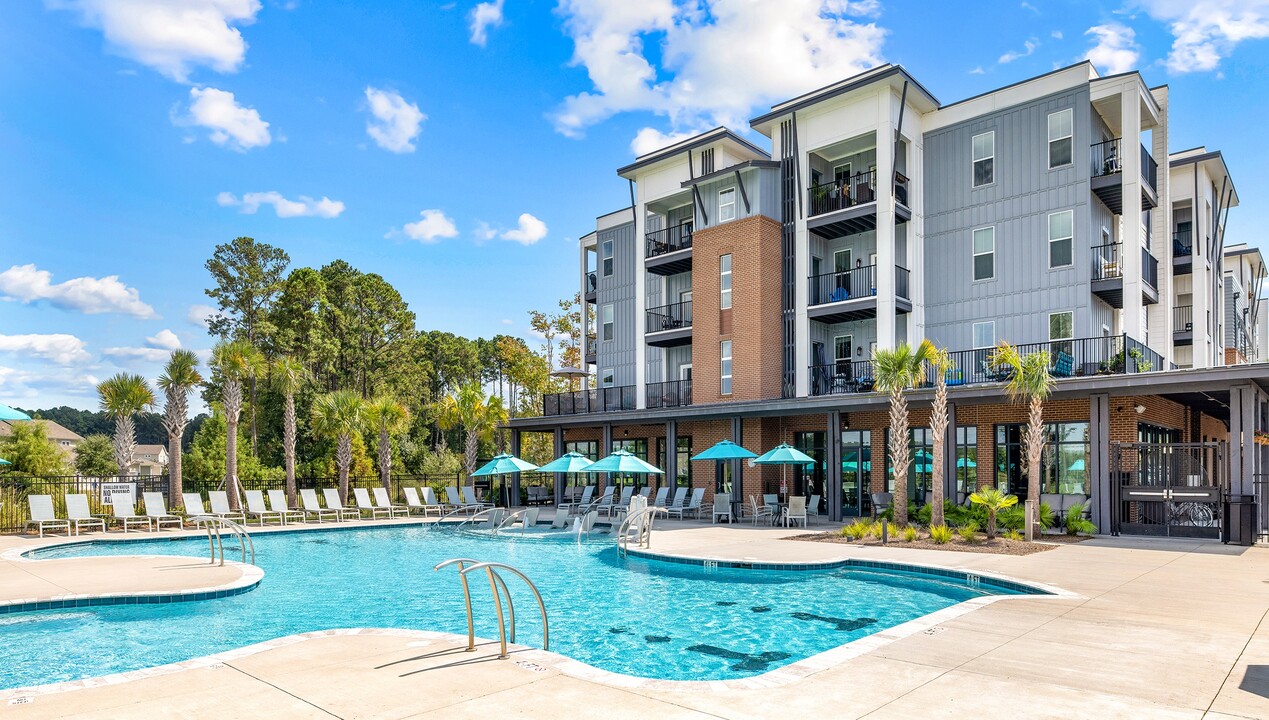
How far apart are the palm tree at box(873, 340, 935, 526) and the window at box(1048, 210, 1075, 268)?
701 cm

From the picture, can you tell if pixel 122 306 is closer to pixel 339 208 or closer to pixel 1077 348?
pixel 339 208

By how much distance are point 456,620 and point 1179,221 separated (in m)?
27.9

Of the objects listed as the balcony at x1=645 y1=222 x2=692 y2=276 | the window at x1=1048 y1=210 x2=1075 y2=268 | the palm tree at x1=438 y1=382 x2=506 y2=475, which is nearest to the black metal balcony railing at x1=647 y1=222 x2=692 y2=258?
the balcony at x1=645 y1=222 x2=692 y2=276

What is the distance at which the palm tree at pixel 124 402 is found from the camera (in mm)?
23266

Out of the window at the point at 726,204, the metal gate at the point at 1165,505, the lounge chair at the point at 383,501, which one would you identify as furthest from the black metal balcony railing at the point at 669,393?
the metal gate at the point at 1165,505

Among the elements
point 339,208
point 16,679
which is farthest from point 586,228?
point 16,679

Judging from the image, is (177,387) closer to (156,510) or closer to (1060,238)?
(156,510)

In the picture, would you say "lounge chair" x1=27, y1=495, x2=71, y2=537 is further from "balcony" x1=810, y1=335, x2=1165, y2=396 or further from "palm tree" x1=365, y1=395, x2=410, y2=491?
"balcony" x1=810, y1=335, x2=1165, y2=396

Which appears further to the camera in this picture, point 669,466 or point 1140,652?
point 669,466

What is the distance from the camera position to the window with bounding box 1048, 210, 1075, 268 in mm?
22156

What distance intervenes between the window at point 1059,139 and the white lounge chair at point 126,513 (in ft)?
83.3

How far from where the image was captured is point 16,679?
7270 mm

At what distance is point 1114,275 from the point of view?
22125 millimetres

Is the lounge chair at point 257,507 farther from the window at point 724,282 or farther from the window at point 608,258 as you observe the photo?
the window at point 608,258
